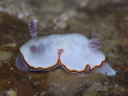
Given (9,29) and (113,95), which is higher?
(9,29)

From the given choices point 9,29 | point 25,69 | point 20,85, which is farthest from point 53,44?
point 9,29

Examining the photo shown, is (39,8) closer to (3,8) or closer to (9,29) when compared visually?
(3,8)

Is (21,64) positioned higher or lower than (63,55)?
lower

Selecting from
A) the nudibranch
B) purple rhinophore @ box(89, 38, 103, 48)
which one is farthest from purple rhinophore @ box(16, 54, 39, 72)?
purple rhinophore @ box(89, 38, 103, 48)

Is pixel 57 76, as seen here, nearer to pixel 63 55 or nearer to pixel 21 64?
pixel 63 55

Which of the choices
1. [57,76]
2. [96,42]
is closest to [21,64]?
[57,76]

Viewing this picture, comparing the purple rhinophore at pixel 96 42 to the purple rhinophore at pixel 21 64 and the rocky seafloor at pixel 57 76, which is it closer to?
the rocky seafloor at pixel 57 76

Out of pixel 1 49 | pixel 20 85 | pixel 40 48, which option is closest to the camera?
pixel 20 85

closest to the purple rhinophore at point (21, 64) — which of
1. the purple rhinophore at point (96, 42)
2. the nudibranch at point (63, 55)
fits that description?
the nudibranch at point (63, 55)

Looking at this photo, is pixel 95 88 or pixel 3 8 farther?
pixel 3 8
